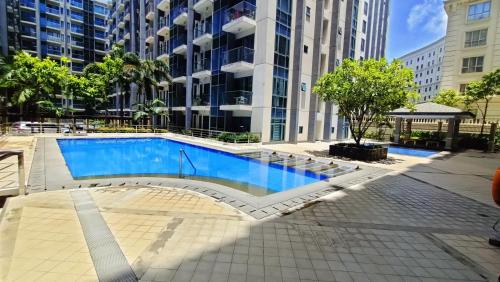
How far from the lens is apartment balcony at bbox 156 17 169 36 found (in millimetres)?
30922

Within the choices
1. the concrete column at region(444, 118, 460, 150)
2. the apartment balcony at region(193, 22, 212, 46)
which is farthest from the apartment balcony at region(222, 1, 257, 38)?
the concrete column at region(444, 118, 460, 150)

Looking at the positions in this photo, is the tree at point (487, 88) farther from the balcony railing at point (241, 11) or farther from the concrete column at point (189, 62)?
the concrete column at point (189, 62)

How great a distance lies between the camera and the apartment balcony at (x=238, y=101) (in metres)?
20.6

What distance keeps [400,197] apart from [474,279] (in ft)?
13.8

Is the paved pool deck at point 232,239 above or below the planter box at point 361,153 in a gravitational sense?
below

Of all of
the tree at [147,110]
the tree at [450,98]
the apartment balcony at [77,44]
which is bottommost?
the tree at [147,110]

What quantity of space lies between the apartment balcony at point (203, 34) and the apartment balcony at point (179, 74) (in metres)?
4.04

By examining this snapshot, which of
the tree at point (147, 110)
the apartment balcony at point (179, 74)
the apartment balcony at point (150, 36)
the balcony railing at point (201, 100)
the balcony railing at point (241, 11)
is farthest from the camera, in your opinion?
the apartment balcony at point (150, 36)

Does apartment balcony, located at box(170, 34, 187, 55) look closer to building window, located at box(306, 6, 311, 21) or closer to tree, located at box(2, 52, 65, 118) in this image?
tree, located at box(2, 52, 65, 118)

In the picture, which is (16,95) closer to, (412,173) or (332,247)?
(332,247)

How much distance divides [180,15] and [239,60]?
1167 centimetres

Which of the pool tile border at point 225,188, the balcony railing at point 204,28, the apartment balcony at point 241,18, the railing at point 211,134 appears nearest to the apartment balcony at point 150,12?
the balcony railing at point 204,28

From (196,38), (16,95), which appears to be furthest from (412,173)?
(16,95)

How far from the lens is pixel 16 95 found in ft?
77.2
